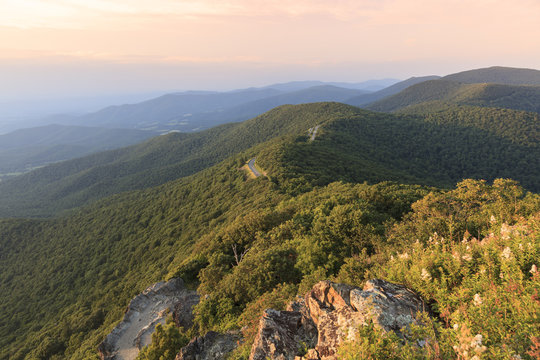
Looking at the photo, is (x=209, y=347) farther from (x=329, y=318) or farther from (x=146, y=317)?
(x=146, y=317)

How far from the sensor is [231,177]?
8175 cm

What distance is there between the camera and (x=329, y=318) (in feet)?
29.1

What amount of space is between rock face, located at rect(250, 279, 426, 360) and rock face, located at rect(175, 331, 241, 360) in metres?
4.40

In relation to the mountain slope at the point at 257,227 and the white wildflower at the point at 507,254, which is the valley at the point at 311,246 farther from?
the mountain slope at the point at 257,227

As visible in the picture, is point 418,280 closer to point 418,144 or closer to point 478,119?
point 418,144

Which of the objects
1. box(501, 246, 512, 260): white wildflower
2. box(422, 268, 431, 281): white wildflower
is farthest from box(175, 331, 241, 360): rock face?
box(501, 246, 512, 260): white wildflower

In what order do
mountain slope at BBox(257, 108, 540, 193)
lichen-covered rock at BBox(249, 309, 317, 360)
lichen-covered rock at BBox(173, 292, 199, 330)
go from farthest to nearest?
mountain slope at BBox(257, 108, 540, 193) → lichen-covered rock at BBox(173, 292, 199, 330) → lichen-covered rock at BBox(249, 309, 317, 360)

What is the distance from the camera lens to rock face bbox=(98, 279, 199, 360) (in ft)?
83.7

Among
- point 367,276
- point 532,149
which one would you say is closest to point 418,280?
point 367,276

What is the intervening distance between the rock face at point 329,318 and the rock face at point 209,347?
14.4 ft

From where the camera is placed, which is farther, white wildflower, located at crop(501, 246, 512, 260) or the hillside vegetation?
the hillside vegetation

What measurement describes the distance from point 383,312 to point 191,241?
56342 mm

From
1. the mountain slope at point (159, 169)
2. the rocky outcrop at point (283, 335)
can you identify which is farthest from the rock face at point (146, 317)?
the mountain slope at point (159, 169)

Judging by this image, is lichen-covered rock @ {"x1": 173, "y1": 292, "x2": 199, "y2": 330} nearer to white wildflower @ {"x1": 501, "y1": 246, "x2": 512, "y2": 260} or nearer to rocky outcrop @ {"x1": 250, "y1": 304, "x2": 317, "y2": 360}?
rocky outcrop @ {"x1": 250, "y1": 304, "x2": 317, "y2": 360}
